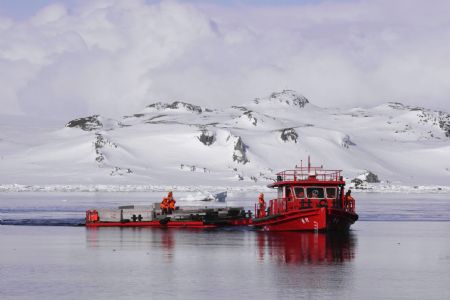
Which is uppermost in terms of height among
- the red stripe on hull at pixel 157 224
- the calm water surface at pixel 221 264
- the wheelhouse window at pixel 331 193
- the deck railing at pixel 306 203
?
the wheelhouse window at pixel 331 193

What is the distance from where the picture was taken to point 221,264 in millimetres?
44438

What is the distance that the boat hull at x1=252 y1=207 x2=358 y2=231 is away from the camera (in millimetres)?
63344

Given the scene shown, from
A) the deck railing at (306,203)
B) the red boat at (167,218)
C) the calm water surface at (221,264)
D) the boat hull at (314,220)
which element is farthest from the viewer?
the red boat at (167,218)

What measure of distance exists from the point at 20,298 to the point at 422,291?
13.4 m

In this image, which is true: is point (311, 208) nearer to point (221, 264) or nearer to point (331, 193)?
point (331, 193)

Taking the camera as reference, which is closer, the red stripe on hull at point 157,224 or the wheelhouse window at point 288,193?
the wheelhouse window at point 288,193

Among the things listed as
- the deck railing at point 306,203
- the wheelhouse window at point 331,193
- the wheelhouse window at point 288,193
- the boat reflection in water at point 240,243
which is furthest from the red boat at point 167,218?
the wheelhouse window at point 331,193

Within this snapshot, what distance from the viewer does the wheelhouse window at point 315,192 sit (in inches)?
2591

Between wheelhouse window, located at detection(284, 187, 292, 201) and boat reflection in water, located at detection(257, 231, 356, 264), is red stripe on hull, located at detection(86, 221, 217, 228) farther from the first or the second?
boat reflection in water, located at detection(257, 231, 356, 264)

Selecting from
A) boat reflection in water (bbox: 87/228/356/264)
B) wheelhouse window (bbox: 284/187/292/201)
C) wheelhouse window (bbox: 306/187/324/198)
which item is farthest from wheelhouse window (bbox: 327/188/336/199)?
boat reflection in water (bbox: 87/228/356/264)

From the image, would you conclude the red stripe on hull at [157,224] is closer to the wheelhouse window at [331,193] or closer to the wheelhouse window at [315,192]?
the wheelhouse window at [315,192]

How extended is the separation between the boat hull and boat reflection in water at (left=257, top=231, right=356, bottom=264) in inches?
23.3

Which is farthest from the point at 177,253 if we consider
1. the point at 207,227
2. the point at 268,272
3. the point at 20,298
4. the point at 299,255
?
the point at 207,227

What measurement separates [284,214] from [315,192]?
2.54 metres
